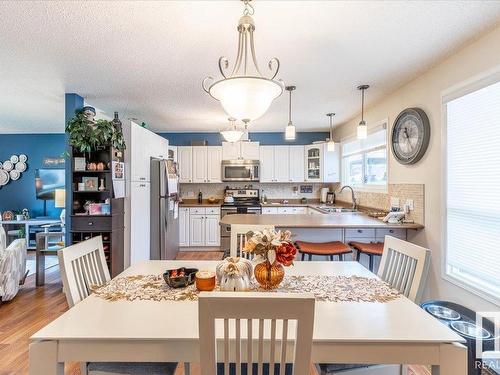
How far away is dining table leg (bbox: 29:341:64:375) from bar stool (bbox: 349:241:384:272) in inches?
94.6

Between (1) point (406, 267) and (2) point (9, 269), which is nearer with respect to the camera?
(1) point (406, 267)

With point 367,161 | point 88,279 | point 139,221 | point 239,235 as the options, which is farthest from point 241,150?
point 88,279

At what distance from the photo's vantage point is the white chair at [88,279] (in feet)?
4.25

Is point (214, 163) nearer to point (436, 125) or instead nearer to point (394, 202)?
point (394, 202)

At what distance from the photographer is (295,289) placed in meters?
1.46

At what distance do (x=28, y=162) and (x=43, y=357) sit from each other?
266 inches

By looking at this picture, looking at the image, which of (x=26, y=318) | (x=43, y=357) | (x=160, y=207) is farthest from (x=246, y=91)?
(x=160, y=207)

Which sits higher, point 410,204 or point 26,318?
point 410,204

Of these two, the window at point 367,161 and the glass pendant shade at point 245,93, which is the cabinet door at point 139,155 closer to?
the glass pendant shade at point 245,93

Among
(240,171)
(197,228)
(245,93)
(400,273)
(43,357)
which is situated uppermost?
(245,93)

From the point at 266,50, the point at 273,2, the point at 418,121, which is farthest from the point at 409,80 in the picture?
the point at 273,2

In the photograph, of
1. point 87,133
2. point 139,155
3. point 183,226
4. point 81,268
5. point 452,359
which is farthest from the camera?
point 183,226

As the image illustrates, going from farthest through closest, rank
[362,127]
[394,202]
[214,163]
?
[214,163]
[394,202]
[362,127]

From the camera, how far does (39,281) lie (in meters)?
3.57
